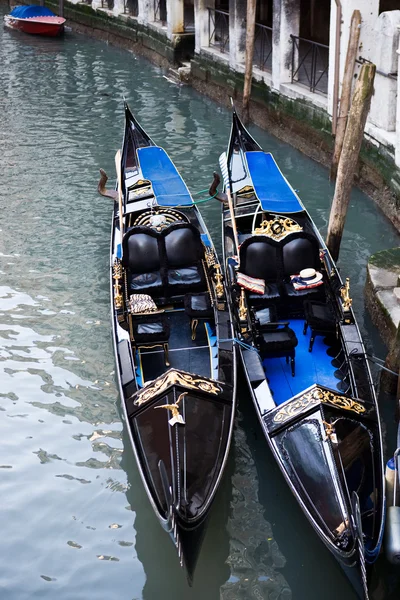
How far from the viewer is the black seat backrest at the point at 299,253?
596cm

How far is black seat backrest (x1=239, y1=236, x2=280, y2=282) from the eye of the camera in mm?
5941

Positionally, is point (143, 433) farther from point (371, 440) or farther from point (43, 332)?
point (43, 332)

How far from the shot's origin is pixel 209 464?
13.8ft

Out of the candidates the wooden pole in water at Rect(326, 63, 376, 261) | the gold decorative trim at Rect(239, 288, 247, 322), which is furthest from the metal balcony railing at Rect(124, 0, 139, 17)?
the gold decorative trim at Rect(239, 288, 247, 322)

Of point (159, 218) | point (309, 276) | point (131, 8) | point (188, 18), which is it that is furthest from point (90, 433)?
point (131, 8)

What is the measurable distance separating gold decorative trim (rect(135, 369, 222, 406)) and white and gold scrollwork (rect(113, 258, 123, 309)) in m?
1.16

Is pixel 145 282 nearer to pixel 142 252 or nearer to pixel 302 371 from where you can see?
pixel 142 252

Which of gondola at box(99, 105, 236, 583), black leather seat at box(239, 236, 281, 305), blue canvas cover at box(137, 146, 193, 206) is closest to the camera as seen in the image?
gondola at box(99, 105, 236, 583)

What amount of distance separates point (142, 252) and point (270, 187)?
5.24ft

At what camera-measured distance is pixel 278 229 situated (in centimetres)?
613

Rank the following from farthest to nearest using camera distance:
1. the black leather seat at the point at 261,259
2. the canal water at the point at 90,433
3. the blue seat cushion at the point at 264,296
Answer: the black leather seat at the point at 261,259 → the blue seat cushion at the point at 264,296 → the canal water at the point at 90,433

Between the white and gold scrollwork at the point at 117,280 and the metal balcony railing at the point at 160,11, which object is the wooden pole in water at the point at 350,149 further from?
the metal balcony railing at the point at 160,11

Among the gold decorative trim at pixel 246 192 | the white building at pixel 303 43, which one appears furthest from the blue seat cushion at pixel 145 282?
the white building at pixel 303 43

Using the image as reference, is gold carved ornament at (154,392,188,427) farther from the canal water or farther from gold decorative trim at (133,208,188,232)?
gold decorative trim at (133,208,188,232)
